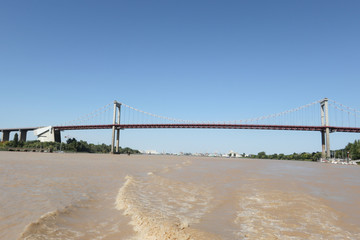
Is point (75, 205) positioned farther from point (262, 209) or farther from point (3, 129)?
point (3, 129)

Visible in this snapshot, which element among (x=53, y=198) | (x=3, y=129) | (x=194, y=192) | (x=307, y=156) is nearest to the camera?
(x=53, y=198)

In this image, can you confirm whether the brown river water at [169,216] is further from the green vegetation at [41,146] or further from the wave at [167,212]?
the green vegetation at [41,146]

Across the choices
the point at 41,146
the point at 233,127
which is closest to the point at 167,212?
the point at 233,127


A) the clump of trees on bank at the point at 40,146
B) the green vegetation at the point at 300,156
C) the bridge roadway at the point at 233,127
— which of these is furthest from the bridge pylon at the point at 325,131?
the clump of trees on bank at the point at 40,146

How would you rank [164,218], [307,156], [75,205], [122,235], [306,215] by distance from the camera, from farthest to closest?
[307,156]
[75,205]
[306,215]
[164,218]
[122,235]

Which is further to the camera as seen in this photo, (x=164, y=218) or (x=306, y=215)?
(x=306, y=215)

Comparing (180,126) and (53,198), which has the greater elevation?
(180,126)

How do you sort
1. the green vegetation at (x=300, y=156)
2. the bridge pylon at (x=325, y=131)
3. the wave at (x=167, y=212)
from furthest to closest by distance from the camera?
the green vegetation at (x=300, y=156) → the bridge pylon at (x=325, y=131) → the wave at (x=167, y=212)

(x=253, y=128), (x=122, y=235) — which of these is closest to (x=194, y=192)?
(x=122, y=235)

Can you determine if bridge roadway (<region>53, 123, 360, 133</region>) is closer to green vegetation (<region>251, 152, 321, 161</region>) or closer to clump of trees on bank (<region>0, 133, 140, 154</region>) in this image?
clump of trees on bank (<region>0, 133, 140, 154</region>)
